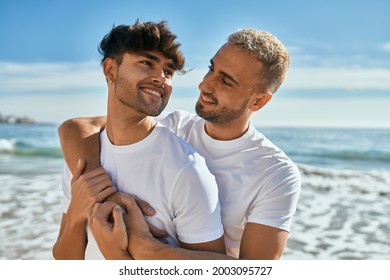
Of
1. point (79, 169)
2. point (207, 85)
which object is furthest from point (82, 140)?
point (207, 85)

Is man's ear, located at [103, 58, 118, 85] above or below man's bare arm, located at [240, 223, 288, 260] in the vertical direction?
above

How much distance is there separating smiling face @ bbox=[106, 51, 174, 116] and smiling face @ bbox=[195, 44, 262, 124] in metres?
0.18

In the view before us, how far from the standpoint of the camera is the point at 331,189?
6379 mm

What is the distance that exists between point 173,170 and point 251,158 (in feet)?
0.99

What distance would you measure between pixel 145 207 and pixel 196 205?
0.17 m

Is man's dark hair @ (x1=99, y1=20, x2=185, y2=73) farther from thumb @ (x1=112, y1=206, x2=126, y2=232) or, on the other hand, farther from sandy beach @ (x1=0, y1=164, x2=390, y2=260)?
sandy beach @ (x1=0, y1=164, x2=390, y2=260)

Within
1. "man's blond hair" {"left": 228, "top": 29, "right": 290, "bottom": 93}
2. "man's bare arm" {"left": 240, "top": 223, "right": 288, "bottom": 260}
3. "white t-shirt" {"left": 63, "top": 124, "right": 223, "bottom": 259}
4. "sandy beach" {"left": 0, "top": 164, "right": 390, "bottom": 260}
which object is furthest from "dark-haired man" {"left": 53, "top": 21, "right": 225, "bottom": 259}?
"sandy beach" {"left": 0, "top": 164, "right": 390, "bottom": 260}

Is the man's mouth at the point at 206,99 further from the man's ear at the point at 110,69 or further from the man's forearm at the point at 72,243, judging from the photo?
the man's forearm at the point at 72,243

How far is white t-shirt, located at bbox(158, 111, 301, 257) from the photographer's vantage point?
1652 millimetres

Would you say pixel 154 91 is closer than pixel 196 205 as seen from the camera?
No

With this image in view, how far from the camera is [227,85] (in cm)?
180

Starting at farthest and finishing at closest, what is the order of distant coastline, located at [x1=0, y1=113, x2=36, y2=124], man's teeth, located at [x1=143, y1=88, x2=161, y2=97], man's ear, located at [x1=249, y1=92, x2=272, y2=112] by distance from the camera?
distant coastline, located at [x1=0, y1=113, x2=36, y2=124], man's ear, located at [x1=249, y1=92, x2=272, y2=112], man's teeth, located at [x1=143, y1=88, x2=161, y2=97]

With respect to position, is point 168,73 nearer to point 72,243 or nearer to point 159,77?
point 159,77

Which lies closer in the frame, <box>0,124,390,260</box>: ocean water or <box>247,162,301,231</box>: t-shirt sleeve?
<box>247,162,301,231</box>: t-shirt sleeve
